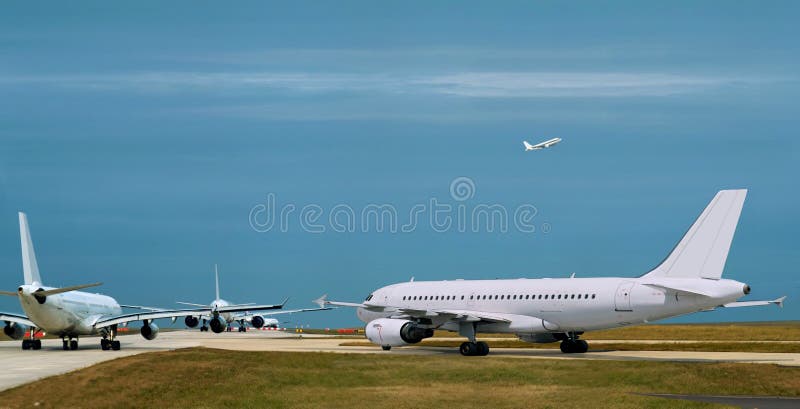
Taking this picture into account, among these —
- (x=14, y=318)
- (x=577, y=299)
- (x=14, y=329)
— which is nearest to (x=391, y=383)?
(x=577, y=299)

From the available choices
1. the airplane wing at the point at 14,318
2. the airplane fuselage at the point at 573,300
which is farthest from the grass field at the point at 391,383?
the airplane wing at the point at 14,318

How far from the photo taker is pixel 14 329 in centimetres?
5625

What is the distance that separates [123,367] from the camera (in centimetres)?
3278

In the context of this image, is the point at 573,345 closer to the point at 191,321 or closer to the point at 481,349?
the point at 481,349

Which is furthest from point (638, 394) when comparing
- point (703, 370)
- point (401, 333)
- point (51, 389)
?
point (401, 333)

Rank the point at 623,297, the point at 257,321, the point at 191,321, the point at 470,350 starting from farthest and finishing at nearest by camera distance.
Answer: the point at 257,321 → the point at 191,321 → the point at 470,350 → the point at 623,297

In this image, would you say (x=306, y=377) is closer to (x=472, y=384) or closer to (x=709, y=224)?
(x=472, y=384)

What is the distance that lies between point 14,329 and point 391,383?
33.2 m

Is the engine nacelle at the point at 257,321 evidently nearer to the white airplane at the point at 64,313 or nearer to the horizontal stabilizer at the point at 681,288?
the white airplane at the point at 64,313

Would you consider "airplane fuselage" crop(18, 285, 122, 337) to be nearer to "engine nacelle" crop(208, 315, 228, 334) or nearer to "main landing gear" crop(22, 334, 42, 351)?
"main landing gear" crop(22, 334, 42, 351)

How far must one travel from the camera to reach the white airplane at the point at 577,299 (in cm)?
3778

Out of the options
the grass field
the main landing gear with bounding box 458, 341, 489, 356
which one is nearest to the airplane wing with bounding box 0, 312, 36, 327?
the grass field

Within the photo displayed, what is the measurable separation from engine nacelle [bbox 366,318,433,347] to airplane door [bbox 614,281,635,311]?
955 cm

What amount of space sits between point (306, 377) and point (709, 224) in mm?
16831
